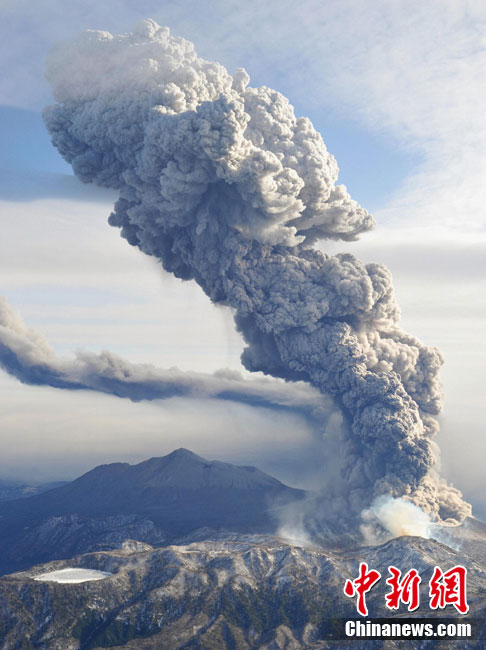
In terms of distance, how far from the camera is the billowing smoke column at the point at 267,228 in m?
74.7

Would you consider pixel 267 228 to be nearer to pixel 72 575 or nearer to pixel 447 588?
pixel 447 588

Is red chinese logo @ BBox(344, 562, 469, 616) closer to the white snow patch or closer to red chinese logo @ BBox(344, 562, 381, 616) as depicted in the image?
red chinese logo @ BBox(344, 562, 381, 616)

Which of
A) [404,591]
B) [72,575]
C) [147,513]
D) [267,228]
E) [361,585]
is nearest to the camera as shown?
[267,228]

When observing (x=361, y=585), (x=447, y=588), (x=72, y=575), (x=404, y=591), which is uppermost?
(x=447, y=588)

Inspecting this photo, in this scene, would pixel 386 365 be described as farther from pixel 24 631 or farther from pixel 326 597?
pixel 24 631

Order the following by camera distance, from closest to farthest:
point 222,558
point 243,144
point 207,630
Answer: point 243,144
point 207,630
point 222,558

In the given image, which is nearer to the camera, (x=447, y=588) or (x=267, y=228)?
(x=447, y=588)

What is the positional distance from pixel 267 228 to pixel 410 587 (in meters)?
50.3

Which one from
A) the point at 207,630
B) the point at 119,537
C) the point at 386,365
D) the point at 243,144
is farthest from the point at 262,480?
the point at 243,144

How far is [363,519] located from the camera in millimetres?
89062

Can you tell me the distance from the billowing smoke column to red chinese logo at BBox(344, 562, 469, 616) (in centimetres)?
859

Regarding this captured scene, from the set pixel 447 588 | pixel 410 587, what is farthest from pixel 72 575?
pixel 447 588

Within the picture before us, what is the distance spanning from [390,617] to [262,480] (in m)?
99.7

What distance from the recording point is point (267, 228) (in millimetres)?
76750
